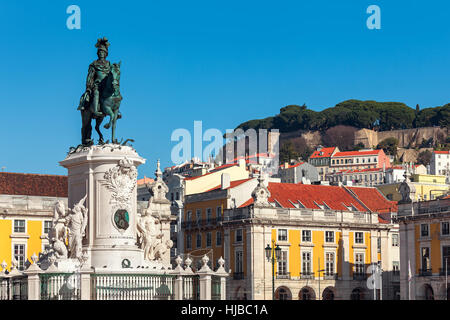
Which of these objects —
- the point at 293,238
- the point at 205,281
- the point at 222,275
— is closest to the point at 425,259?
the point at 293,238

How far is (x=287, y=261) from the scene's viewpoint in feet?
244

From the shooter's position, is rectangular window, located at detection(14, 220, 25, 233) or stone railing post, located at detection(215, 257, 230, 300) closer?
stone railing post, located at detection(215, 257, 230, 300)

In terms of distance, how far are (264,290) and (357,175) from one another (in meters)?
97.5

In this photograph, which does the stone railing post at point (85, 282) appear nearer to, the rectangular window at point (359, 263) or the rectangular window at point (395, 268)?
the rectangular window at point (359, 263)

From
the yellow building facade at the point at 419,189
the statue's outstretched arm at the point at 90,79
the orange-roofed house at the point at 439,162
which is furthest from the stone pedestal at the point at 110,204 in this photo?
the orange-roofed house at the point at 439,162

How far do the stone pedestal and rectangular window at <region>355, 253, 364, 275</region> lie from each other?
157ft

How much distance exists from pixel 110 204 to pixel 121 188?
566mm

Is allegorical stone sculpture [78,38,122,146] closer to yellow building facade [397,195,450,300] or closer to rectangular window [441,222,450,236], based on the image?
yellow building facade [397,195,450,300]

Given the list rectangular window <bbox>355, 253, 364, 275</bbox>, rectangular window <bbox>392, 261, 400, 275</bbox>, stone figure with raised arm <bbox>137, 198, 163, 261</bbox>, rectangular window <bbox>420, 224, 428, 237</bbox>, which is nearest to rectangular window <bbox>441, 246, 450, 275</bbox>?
rectangular window <bbox>420, 224, 428, 237</bbox>

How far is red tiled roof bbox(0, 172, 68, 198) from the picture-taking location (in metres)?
68.5

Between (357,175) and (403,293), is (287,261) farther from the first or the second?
(357,175)

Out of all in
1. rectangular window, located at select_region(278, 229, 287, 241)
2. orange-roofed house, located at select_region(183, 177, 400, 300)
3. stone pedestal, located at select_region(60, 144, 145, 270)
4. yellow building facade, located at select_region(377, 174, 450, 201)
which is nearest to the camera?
stone pedestal, located at select_region(60, 144, 145, 270)
